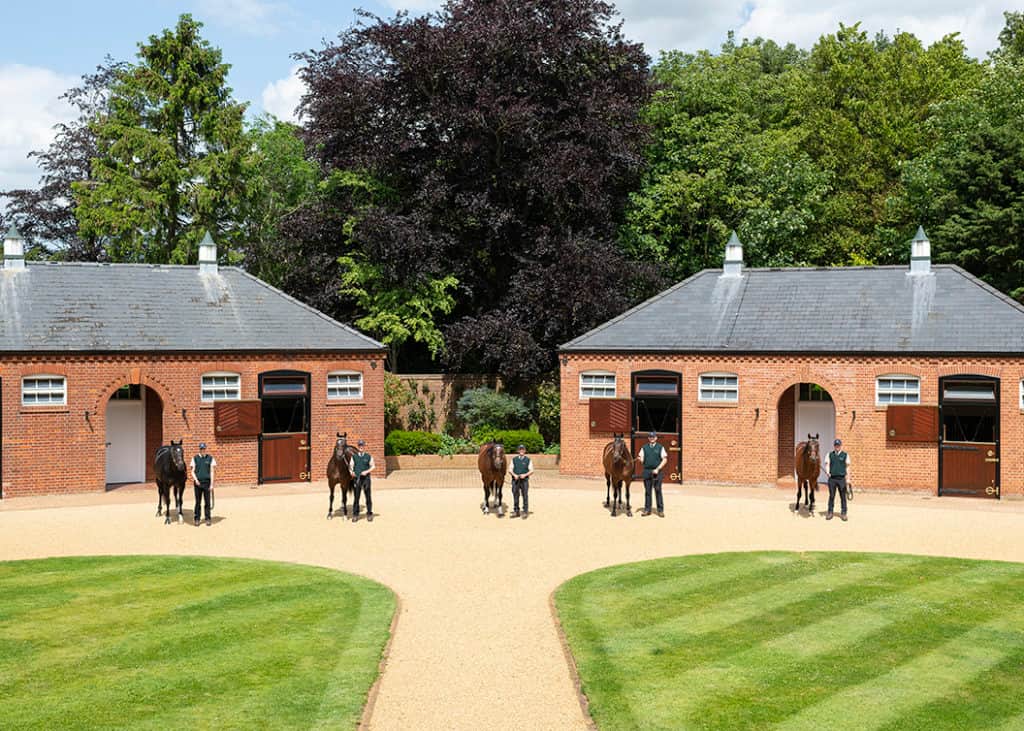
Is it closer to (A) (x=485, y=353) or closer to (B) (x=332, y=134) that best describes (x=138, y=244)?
(B) (x=332, y=134)

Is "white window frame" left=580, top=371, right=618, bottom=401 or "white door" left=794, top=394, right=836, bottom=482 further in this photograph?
"white window frame" left=580, top=371, right=618, bottom=401

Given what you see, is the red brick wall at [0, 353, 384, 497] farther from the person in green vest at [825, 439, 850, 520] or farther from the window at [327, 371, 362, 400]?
the person in green vest at [825, 439, 850, 520]

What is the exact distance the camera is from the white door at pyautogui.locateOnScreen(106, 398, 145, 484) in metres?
28.6

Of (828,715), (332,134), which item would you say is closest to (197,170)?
(332,134)

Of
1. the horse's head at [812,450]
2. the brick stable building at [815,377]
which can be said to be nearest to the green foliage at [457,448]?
the brick stable building at [815,377]

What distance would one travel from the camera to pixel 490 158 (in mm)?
37000

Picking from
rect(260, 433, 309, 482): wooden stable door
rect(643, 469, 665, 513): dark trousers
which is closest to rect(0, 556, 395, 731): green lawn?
rect(643, 469, 665, 513): dark trousers

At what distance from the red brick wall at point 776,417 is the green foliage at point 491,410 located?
4.52 m

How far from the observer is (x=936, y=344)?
26516 millimetres

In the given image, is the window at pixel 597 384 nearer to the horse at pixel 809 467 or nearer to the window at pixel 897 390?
the horse at pixel 809 467

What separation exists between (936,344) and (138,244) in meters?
31.7

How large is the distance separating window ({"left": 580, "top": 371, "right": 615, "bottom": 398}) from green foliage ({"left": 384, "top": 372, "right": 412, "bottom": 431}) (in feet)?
25.2

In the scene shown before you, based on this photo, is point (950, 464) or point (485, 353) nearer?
point (950, 464)

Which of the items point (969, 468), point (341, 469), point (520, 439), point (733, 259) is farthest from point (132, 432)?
point (969, 468)
